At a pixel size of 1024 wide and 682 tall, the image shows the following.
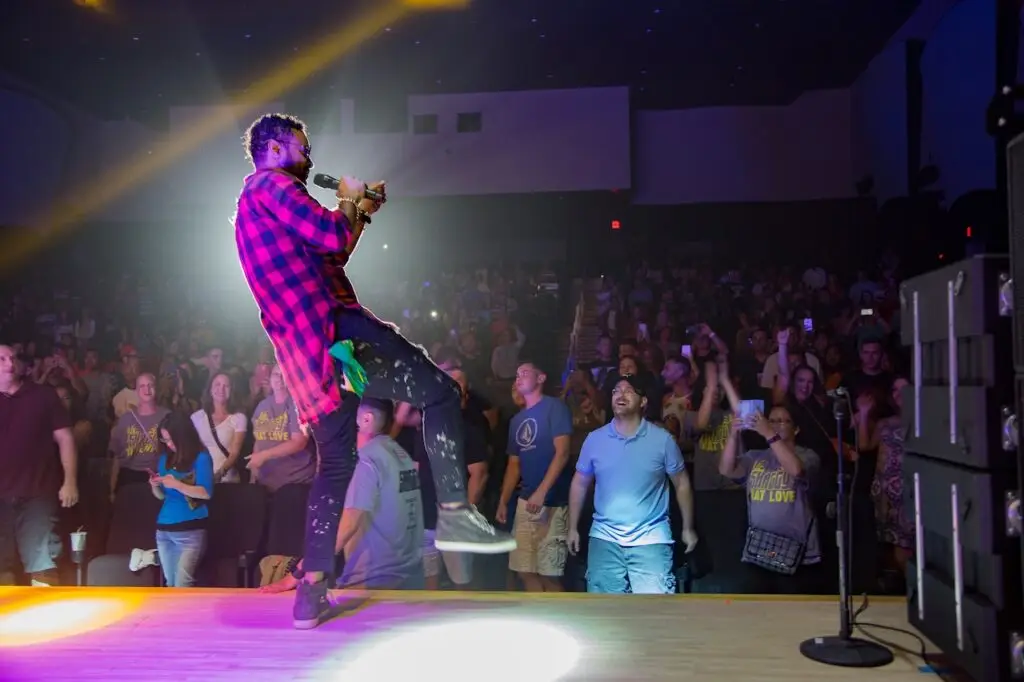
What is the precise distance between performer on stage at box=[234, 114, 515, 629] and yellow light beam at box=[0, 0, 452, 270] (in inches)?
232

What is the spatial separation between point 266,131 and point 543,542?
2.42m

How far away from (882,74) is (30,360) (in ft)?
26.4

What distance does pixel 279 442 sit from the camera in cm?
454

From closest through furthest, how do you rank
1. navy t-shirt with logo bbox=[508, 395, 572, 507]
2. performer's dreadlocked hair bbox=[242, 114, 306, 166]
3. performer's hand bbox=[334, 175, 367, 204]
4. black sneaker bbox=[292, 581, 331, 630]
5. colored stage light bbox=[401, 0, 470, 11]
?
performer's hand bbox=[334, 175, 367, 204] < performer's dreadlocked hair bbox=[242, 114, 306, 166] < black sneaker bbox=[292, 581, 331, 630] < navy t-shirt with logo bbox=[508, 395, 572, 507] < colored stage light bbox=[401, 0, 470, 11]

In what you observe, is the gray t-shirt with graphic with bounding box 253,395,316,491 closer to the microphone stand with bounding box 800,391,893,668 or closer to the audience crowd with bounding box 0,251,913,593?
the audience crowd with bounding box 0,251,913,593

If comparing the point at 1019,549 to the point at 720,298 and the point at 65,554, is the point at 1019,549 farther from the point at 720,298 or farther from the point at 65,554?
the point at 720,298

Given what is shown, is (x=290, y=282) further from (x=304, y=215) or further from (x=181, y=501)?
(x=181, y=501)

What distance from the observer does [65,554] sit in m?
4.59

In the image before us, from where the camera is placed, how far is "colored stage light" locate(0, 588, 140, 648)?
2.74 m

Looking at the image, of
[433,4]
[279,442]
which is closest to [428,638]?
[279,442]

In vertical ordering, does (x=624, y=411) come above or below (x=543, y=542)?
above

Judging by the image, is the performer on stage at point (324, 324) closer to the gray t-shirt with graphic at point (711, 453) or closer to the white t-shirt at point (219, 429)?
the gray t-shirt with graphic at point (711, 453)

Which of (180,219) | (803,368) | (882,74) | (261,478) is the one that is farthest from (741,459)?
(180,219)

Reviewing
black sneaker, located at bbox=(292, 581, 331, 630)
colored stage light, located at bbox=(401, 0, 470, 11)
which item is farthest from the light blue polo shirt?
colored stage light, located at bbox=(401, 0, 470, 11)
